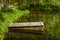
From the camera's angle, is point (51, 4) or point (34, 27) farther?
point (51, 4)

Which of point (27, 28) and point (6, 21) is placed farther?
point (6, 21)

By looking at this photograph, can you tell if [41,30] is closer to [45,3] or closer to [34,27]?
[34,27]

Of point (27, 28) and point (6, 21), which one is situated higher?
point (6, 21)

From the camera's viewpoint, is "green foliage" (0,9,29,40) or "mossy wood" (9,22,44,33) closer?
"green foliage" (0,9,29,40)

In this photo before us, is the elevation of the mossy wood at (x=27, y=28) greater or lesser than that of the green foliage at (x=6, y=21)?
lesser

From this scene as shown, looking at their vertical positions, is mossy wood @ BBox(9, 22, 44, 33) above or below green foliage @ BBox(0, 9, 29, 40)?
below

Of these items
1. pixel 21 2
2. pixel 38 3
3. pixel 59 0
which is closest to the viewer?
pixel 21 2

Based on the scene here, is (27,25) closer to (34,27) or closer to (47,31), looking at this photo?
(34,27)

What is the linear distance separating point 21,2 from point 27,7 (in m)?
Result: 1.60

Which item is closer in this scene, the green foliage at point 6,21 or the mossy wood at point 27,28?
the green foliage at point 6,21

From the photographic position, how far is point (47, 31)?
1400 centimetres

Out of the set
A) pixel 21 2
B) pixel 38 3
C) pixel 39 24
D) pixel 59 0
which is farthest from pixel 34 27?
pixel 59 0

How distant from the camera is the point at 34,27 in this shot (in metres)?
14.7

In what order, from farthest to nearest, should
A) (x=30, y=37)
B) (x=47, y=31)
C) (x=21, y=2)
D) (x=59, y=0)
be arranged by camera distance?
(x=59, y=0)
(x=21, y=2)
(x=47, y=31)
(x=30, y=37)
